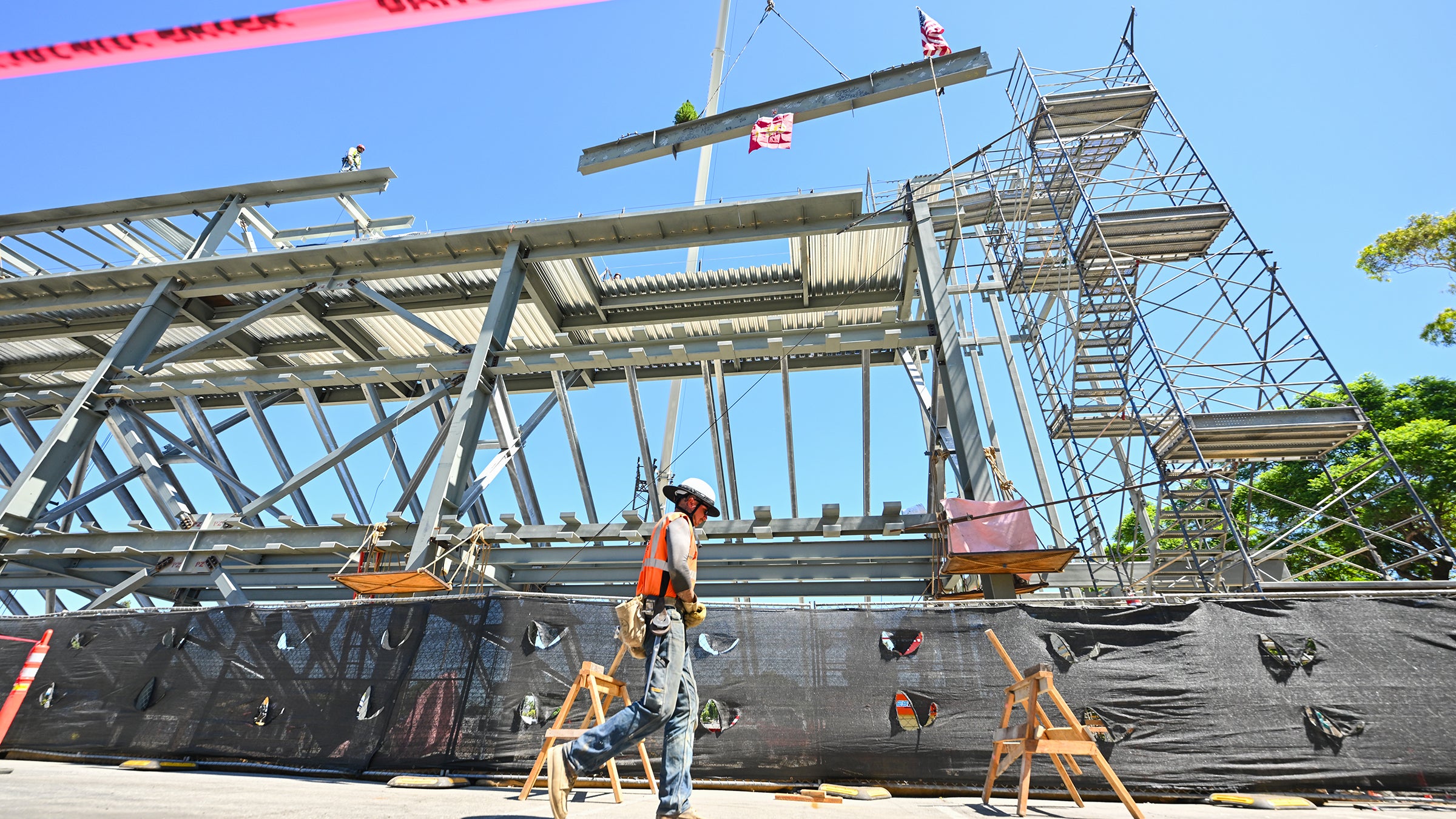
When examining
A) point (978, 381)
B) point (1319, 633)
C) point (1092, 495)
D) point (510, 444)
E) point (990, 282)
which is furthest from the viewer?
point (990, 282)

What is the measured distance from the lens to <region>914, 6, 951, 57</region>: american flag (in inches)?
515

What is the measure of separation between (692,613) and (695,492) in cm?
74

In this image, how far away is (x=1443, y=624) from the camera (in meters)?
5.44

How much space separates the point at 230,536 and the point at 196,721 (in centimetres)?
707

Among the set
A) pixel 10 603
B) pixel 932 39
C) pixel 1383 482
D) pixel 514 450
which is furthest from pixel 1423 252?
pixel 10 603

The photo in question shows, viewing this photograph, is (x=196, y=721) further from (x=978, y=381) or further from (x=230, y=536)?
(x=978, y=381)

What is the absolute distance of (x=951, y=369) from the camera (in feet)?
35.6

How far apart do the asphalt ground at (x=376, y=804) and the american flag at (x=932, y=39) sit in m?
12.9

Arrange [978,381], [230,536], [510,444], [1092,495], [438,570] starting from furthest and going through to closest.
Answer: [978,381] < [510,444] < [230,536] < [438,570] < [1092,495]

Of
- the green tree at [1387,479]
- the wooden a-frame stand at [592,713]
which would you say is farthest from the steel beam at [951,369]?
A: the green tree at [1387,479]

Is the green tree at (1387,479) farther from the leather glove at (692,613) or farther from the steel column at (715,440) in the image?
the leather glove at (692,613)

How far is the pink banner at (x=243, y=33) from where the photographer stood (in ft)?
6.27

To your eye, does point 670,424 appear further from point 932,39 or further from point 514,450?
point 932,39

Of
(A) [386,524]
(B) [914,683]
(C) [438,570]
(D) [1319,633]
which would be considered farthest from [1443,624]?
(A) [386,524]
